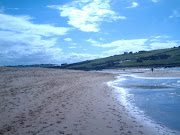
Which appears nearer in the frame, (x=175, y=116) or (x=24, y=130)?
(x=24, y=130)

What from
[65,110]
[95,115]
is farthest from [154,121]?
[65,110]

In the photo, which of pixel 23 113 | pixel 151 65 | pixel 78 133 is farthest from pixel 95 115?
pixel 151 65

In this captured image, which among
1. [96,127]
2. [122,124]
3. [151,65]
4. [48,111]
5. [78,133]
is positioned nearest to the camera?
[78,133]

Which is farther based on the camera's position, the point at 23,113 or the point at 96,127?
the point at 23,113

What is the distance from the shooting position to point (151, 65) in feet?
326

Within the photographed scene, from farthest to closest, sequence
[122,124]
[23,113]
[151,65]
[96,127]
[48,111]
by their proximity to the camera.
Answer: [151,65], [48,111], [23,113], [122,124], [96,127]

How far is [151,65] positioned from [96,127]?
330 ft

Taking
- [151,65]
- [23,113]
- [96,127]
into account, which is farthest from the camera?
[151,65]

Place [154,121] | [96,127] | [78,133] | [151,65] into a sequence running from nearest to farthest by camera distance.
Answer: [78,133] → [96,127] → [154,121] → [151,65]

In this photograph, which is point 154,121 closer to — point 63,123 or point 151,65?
point 63,123

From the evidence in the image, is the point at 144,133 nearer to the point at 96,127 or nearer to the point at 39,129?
the point at 96,127

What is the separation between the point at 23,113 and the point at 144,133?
5619 millimetres

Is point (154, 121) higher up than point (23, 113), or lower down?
lower down

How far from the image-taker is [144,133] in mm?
5961
